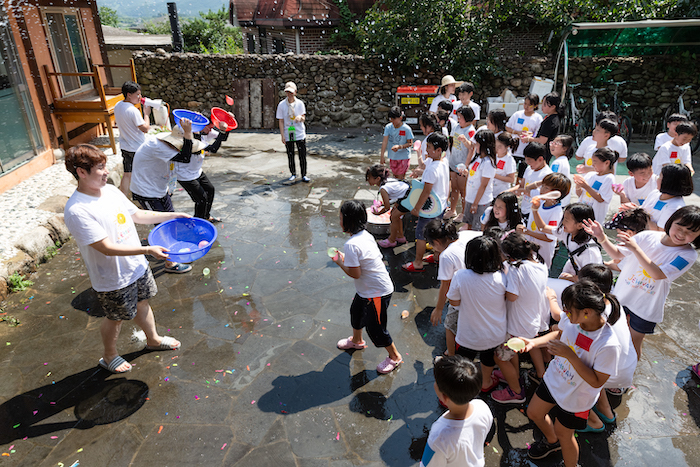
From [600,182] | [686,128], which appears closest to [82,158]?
[600,182]

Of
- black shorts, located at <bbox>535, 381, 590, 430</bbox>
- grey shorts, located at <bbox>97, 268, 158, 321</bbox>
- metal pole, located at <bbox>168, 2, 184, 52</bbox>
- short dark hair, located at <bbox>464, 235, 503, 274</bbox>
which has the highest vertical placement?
metal pole, located at <bbox>168, 2, 184, 52</bbox>

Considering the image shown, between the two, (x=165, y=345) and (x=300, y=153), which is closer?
(x=165, y=345)

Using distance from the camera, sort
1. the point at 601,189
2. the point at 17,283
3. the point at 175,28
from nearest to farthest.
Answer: the point at 601,189
the point at 17,283
the point at 175,28

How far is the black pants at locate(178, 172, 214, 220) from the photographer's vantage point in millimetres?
5754

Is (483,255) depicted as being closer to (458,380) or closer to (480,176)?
(458,380)

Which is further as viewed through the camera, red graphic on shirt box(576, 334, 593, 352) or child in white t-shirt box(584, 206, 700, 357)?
child in white t-shirt box(584, 206, 700, 357)

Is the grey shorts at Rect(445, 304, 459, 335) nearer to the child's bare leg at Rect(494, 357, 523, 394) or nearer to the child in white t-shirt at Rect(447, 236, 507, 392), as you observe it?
the child in white t-shirt at Rect(447, 236, 507, 392)

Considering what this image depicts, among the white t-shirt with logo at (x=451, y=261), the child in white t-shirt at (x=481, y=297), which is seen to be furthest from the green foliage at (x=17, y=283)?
the child in white t-shirt at (x=481, y=297)

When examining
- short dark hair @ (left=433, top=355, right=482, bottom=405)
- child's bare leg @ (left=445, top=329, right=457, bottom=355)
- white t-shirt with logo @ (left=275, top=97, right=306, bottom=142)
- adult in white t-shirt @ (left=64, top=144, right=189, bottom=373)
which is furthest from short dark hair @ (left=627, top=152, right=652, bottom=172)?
white t-shirt with logo @ (left=275, top=97, right=306, bottom=142)

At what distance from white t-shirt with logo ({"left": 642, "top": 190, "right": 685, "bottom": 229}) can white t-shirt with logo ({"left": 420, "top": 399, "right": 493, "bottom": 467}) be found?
2.86m

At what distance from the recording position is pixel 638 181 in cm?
463

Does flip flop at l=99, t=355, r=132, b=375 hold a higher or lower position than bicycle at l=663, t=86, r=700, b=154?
lower

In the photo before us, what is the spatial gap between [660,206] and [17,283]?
691 centimetres

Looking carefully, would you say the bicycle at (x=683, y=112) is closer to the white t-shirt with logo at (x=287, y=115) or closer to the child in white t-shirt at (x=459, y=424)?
the white t-shirt with logo at (x=287, y=115)
